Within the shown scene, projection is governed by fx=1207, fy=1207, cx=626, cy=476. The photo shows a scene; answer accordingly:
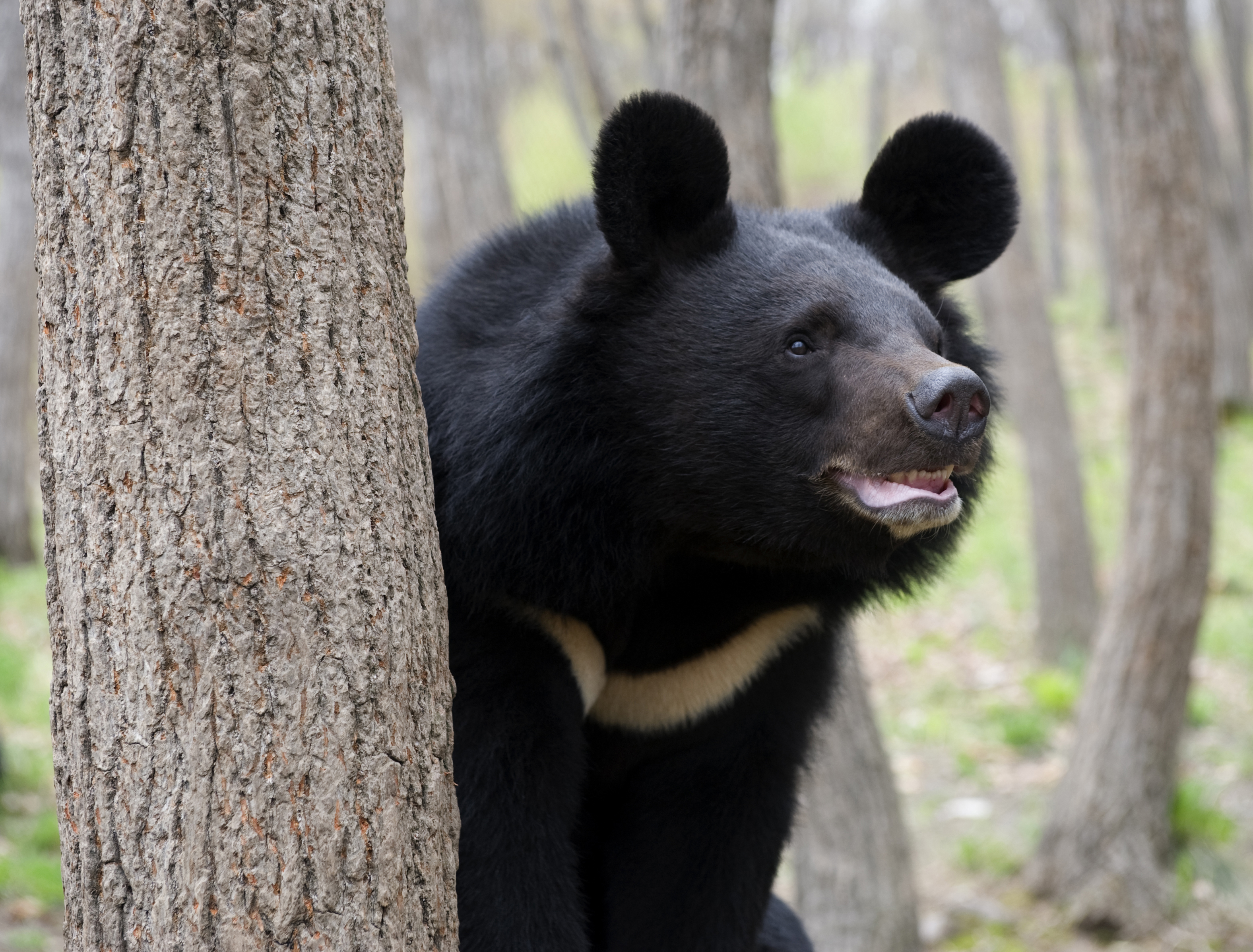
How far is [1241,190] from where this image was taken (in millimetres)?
15539

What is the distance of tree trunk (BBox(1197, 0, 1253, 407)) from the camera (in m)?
12.4

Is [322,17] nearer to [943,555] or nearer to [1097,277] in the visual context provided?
[943,555]

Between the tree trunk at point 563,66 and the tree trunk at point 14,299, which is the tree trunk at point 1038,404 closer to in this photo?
the tree trunk at point 563,66

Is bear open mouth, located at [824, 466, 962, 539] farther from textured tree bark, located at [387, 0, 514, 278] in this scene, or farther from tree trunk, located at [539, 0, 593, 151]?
tree trunk, located at [539, 0, 593, 151]

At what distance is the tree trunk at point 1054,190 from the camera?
23.7 m

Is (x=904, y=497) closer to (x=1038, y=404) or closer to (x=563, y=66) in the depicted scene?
(x=1038, y=404)

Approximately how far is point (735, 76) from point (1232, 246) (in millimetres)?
10207

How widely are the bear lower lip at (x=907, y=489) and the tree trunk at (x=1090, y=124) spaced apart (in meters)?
7.28

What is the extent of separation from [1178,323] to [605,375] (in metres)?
3.58

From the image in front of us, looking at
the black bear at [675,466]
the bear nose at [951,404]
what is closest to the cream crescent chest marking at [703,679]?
the black bear at [675,466]

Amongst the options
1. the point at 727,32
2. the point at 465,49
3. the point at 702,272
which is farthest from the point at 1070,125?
the point at 702,272

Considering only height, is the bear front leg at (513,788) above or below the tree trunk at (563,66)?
below

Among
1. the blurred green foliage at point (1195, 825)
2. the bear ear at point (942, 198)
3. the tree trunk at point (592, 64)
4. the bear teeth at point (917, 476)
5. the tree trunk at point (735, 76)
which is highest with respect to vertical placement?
the tree trunk at point (592, 64)

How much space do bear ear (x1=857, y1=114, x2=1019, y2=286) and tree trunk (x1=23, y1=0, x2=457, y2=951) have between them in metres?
1.49
